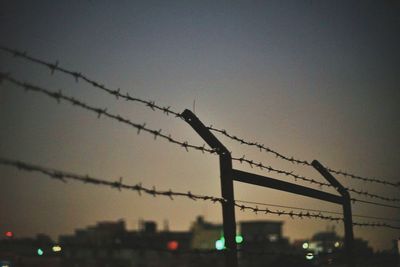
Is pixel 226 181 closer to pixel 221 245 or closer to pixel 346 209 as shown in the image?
pixel 221 245

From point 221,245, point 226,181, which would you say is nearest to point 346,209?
point 221,245

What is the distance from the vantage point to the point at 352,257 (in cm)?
556

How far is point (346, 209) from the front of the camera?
5.81 meters

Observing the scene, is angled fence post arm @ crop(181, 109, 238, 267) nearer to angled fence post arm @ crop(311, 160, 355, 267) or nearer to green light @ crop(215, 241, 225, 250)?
green light @ crop(215, 241, 225, 250)

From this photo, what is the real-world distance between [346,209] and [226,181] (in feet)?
9.22

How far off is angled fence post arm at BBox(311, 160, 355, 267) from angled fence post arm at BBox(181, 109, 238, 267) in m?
2.28

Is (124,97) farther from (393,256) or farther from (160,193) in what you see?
(393,256)

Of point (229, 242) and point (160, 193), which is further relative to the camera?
point (229, 242)

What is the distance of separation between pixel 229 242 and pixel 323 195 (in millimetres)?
2280

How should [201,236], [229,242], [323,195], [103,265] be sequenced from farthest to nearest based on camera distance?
[201,236], [103,265], [323,195], [229,242]

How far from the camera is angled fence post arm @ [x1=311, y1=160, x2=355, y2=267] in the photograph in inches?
220

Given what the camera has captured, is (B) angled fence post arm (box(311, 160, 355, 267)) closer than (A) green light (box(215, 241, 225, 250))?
No

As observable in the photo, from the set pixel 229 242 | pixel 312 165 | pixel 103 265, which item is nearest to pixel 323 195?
pixel 312 165

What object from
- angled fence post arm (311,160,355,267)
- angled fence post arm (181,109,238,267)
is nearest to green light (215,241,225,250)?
angled fence post arm (181,109,238,267)
